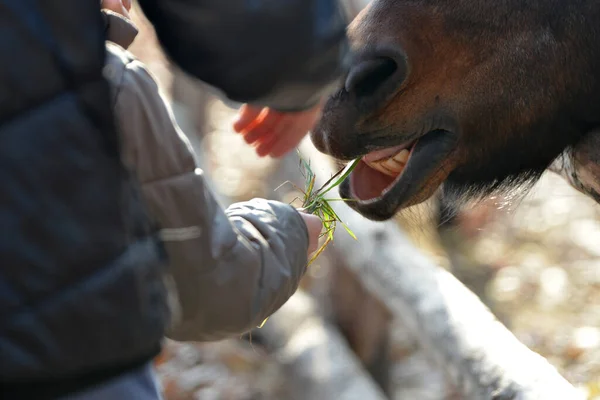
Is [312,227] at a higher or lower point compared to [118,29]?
lower

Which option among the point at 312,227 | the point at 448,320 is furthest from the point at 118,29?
the point at 448,320

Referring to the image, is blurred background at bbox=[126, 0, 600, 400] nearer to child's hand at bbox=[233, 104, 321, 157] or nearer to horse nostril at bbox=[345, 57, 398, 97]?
horse nostril at bbox=[345, 57, 398, 97]

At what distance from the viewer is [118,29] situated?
129 centimetres

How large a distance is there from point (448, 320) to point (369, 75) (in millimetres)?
1124

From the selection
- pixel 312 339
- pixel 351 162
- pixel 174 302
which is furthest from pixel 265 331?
pixel 174 302

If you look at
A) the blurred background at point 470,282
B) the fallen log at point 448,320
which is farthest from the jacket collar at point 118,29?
the fallen log at point 448,320

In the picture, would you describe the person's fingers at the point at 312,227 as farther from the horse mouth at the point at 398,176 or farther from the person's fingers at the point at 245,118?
the horse mouth at the point at 398,176

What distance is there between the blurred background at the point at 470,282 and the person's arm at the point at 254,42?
1.34 m

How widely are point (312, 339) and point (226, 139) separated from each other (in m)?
3.46

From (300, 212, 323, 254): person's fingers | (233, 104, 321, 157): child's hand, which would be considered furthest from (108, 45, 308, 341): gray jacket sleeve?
(233, 104, 321, 157): child's hand

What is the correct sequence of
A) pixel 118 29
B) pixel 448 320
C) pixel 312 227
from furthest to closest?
pixel 448 320
pixel 312 227
pixel 118 29

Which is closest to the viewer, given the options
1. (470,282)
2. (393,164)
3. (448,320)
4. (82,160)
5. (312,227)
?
(82,160)

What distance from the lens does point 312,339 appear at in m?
4.07

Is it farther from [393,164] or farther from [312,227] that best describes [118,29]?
[393,164]
